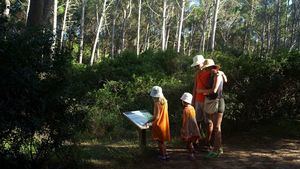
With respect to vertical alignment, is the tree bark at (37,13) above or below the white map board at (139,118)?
above

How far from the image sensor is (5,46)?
6098mm

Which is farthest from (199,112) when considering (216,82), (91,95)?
(91,95)

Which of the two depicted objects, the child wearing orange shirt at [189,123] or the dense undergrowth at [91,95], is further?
the child wearing orange shirt at [189,123]

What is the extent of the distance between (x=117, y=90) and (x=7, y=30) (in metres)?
8.12

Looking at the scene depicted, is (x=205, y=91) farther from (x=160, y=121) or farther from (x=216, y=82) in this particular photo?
(x=160, y=121)

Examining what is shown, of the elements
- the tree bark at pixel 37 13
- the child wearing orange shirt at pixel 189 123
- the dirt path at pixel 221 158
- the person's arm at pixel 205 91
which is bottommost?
the dirt path at pixel 221 158

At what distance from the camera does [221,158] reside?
8.08 meters

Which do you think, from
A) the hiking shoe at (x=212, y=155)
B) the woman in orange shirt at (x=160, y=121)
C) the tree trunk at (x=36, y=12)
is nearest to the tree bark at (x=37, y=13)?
the tree trunk at (x=36, y=12)

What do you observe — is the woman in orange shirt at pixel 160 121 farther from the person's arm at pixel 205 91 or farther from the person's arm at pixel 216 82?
the person's arm at pixel 216 82

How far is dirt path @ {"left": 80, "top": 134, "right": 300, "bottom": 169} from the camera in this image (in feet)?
25.1

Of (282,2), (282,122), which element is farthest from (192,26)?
(282,122)

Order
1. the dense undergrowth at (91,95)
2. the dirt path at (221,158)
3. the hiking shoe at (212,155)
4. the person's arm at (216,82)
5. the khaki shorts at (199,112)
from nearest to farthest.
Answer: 1. the dense undergrowth at (91,95)
2. the dirt path at (221,158)
3. the person's arm at (216,82)
4. the hiking shoe at (212,155)
5. the khaki shorts at (199,112)

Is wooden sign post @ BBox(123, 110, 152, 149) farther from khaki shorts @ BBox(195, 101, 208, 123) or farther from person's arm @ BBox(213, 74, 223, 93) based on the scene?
person's arm @ BBox(213, 74, 223, 93)

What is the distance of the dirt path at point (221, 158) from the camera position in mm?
7652
